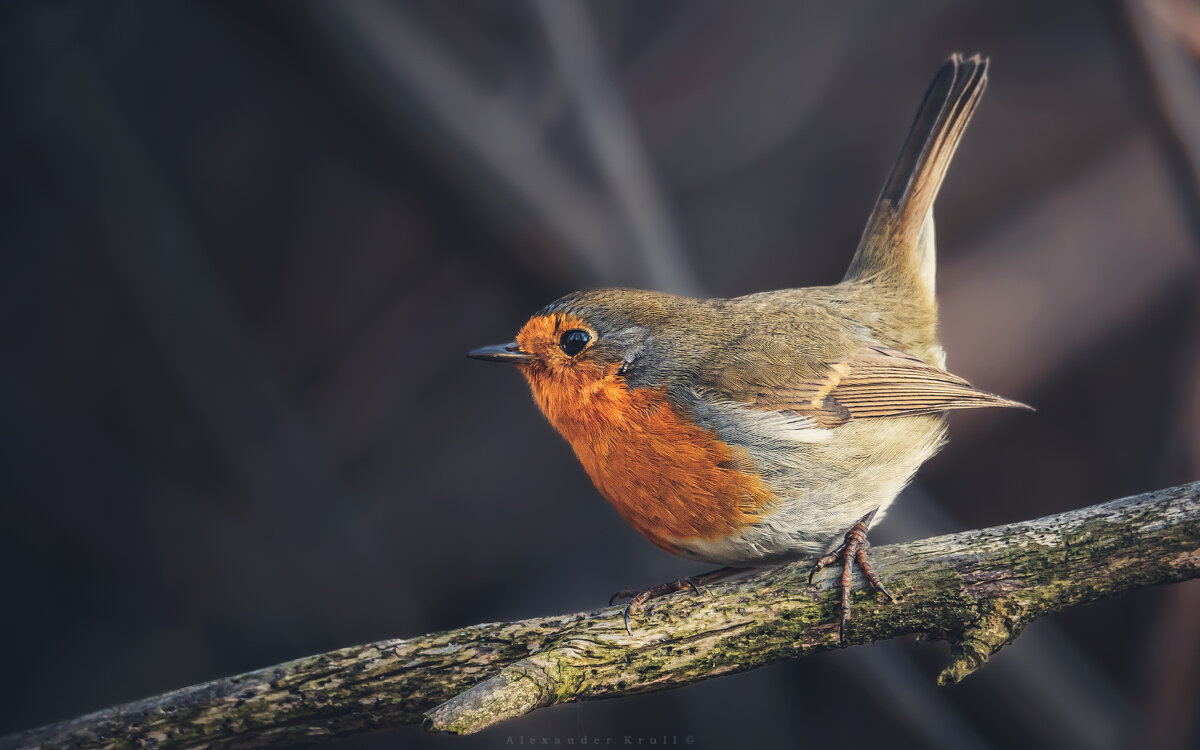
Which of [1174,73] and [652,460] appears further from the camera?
[1174,73]

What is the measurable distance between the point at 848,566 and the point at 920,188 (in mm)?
1084

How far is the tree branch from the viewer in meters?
1.27

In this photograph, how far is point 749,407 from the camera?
1.64 m

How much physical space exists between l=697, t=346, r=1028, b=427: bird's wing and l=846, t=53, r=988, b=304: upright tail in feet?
1.20

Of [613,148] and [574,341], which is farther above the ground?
[613,148]

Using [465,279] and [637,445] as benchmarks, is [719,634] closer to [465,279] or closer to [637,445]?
[637,445]

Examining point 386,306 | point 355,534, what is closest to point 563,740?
point 355,534

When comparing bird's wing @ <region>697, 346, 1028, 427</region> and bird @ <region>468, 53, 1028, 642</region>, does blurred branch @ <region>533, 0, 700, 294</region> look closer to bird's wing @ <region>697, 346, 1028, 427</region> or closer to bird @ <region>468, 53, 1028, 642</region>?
bird @ <region>468, 53, 1028, 642</region>

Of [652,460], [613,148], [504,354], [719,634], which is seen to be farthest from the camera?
[613,148]

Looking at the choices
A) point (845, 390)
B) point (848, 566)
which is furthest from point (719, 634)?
point (845, 390)

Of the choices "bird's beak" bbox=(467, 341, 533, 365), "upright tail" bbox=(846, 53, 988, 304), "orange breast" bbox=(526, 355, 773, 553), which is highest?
"upright tail" bbox=(846, 53, 988, 304)

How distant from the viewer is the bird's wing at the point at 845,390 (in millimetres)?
1662

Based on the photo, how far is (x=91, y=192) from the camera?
3.16 metres

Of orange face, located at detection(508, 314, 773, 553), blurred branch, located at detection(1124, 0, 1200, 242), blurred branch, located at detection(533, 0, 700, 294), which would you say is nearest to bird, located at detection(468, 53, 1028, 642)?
orange face, located at detection(508, 314, 773, 553)
